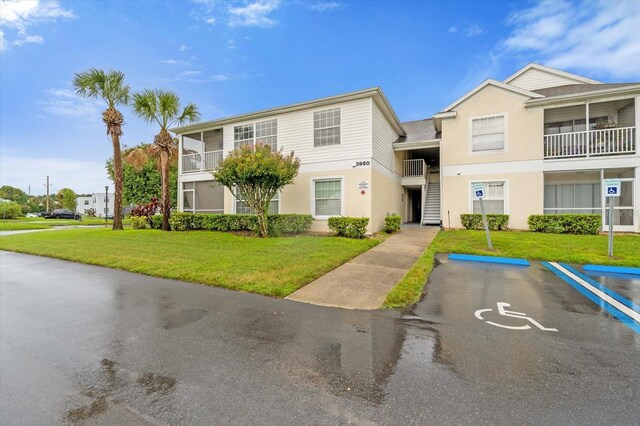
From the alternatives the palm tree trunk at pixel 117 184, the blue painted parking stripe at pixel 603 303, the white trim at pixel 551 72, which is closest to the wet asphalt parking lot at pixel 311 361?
the blue painted parking stripe at pixel 603 303

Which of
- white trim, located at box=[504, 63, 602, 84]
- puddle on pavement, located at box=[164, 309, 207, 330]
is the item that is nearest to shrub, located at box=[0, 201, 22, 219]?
puddle on pavement, located at box=[164, 309, 207, 330]

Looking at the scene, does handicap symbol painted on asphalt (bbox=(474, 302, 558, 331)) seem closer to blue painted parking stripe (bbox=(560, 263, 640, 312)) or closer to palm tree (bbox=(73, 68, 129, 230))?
blue painted parking stripe (bbox=(560, 263, 640, 312))

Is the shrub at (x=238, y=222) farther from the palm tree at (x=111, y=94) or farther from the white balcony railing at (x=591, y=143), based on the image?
the white balcony railing at (x=591, y=143)

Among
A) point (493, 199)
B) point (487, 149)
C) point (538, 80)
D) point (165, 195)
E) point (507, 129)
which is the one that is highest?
point (538, 80)

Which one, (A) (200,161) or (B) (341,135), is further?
(A) (200,161)

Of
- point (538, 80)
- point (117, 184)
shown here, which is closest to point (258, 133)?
point (117, 184)

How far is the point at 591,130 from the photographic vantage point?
42.4 feet

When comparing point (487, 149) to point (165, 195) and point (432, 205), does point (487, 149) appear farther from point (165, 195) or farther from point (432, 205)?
point (165, 195)

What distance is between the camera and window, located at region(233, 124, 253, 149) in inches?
630

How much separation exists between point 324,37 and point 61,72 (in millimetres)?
17017

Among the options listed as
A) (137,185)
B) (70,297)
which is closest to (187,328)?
(70,297)

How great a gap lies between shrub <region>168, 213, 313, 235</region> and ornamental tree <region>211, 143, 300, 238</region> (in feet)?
2.97

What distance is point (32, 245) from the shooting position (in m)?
12.2

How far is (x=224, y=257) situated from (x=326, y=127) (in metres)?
8.32
